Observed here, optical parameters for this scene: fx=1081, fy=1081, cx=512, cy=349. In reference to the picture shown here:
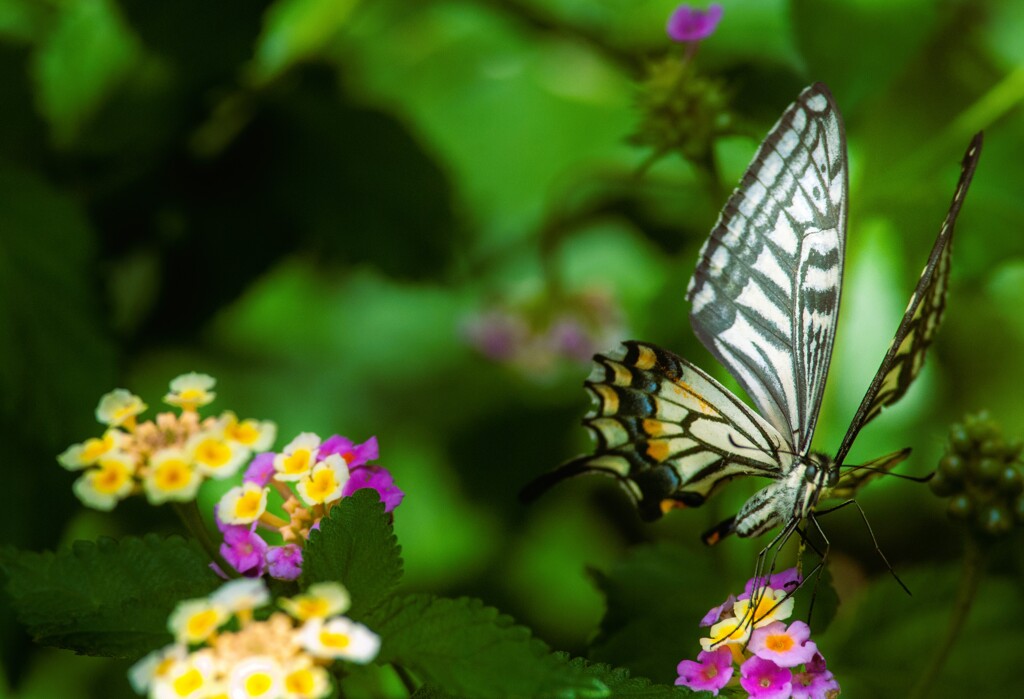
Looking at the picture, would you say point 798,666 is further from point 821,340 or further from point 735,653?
point 821,340

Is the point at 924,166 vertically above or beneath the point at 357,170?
beneath

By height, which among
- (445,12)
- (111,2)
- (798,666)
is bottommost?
(798,666)

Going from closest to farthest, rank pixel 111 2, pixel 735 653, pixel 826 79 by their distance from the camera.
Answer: pixel 735 653
pixel 826 79
pixel 111 2

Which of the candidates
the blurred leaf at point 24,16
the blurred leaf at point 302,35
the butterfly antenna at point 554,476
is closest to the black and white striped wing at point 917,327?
the butterfly antenna at point 554,476

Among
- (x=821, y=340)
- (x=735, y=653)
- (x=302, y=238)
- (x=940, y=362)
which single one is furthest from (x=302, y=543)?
(x=940, y=362)

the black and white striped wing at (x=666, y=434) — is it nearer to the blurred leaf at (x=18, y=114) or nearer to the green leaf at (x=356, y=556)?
the green leaf at (x=356, y=556)

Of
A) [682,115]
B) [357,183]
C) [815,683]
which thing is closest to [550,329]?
[357,183]
